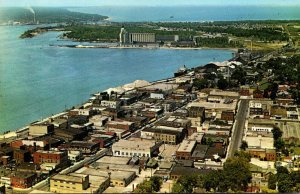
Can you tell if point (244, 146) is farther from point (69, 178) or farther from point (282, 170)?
point (69, 178)

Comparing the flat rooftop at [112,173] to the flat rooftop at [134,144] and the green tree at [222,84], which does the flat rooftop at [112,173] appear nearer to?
the flat rooftop at [134,144]

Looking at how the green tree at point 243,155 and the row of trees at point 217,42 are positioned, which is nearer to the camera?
the green tree at point 243,155

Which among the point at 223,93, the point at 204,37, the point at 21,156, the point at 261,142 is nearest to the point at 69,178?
the point at 21,156

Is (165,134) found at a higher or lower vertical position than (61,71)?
lower

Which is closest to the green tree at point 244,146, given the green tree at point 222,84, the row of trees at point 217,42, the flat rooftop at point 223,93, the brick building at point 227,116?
the brick building at point 227,116

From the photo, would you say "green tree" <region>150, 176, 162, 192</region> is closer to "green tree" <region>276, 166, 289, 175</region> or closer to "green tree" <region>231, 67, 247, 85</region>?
"green tree" <region>276, 166, 289, 175</region>

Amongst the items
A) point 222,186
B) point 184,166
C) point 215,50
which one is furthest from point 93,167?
point 215,50
